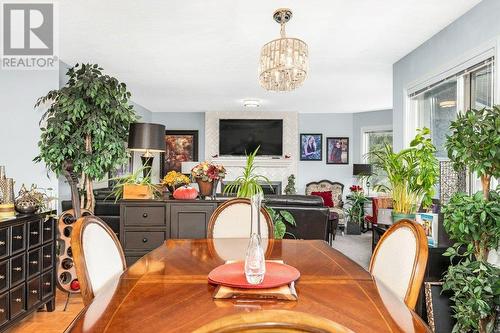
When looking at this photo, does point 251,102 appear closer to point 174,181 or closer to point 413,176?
point 174,181

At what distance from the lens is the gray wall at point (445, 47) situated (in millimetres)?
2599

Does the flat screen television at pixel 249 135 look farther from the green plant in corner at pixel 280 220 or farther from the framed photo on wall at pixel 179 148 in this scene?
the green plant in corner at pixel 280 220

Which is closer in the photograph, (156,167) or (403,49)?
(403,49)

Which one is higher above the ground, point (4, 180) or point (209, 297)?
point (4, 180)

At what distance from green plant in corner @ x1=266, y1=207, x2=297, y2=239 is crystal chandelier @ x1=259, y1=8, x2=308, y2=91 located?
5.43ft

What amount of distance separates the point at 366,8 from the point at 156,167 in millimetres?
6229

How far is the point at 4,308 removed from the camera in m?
2.46

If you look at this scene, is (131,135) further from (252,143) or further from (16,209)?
(252,143)

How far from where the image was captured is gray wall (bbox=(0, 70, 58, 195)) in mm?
3932

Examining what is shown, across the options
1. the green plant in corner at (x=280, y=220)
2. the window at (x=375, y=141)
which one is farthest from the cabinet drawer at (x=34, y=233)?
the window at (x=375, y=141)

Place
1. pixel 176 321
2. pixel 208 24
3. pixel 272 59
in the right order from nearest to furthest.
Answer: pixel 176 321
pixel 272 59
pixel 208 24

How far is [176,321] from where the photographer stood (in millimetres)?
961

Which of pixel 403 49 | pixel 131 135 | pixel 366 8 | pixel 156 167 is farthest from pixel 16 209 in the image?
pixel 156 167

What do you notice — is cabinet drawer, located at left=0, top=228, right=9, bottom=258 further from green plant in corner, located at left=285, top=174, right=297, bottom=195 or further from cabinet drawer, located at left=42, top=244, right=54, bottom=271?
green plant in corner, located at left=285, top=174, right=297, bottom=195
